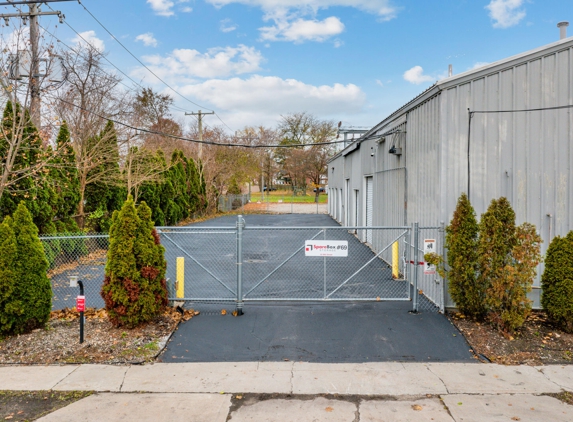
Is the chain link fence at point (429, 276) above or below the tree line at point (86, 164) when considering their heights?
below

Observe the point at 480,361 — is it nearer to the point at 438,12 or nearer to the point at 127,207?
the point at 127,207

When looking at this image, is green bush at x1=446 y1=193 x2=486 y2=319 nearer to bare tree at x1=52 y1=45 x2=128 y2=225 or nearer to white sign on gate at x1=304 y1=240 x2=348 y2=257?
white sign on gate at x1=304 y1=240 x2=348 y2=257

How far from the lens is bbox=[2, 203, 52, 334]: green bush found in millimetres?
5945

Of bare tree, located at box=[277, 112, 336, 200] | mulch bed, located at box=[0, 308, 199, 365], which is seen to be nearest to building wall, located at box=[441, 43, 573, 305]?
mulch bed, located at box=[0, 308, 199, 365]

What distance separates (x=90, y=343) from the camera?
19.4 feet

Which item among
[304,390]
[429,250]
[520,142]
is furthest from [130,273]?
[520,142]

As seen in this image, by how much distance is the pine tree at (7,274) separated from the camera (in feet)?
19.2

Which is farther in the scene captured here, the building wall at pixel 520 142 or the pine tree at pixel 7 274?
the building wall at pixel 520 142

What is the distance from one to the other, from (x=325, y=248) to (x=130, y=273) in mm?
3233

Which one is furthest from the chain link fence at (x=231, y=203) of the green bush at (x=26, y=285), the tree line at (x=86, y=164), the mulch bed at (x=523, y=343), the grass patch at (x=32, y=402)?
the grass patch at (x=32, y=402)

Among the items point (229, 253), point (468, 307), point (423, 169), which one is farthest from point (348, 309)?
point (229, 253)

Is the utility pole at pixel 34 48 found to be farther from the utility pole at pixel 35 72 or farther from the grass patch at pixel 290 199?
the grass patch at pixel 290 199

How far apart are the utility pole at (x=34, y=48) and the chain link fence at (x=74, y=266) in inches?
124

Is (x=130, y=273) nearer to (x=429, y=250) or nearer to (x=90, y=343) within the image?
(x=90, y=343)
